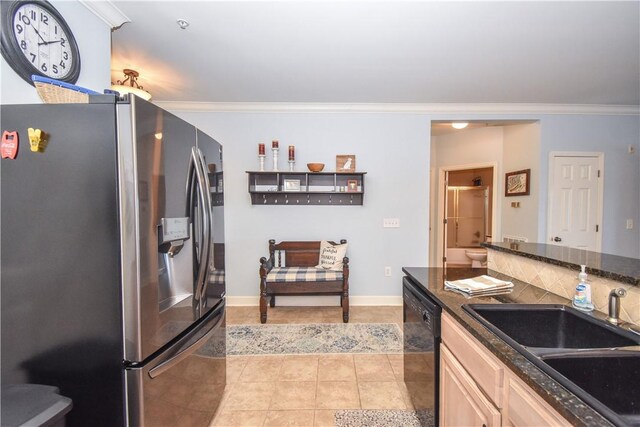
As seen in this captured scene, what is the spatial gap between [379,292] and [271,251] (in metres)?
1.51

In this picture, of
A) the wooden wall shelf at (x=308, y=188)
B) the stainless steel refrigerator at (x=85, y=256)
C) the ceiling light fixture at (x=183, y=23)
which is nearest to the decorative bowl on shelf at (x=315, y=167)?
the wooden wall shelf at (x=308, y=188)

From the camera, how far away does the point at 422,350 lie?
150 cm

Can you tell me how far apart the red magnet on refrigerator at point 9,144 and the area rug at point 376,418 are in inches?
80.9

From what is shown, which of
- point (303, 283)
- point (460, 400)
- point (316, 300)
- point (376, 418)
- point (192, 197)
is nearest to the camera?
point (460, 400)

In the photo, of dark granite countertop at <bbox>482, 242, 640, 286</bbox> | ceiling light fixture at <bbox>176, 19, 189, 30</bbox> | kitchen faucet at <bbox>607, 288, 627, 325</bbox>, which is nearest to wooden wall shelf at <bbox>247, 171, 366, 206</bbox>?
ceiling light fixture at <bbox>176, 19, 189, 30</bbox>

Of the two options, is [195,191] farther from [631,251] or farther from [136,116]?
[631,251]

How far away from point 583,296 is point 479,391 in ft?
2.10

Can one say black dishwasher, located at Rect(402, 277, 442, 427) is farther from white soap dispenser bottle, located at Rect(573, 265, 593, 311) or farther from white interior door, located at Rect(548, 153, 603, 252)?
white interior door, located at Rect(548, 153, 603, 252)

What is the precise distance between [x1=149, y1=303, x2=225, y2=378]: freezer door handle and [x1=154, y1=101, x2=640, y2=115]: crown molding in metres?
2.64

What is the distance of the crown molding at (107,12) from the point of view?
1.62 meters

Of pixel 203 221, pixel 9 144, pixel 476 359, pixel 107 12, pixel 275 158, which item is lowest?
pixel 476 359

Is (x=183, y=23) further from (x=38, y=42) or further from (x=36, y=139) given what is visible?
(x=36, y=139)

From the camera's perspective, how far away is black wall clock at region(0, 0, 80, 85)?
3.91 ft

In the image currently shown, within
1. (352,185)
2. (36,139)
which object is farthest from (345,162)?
(36,139)
